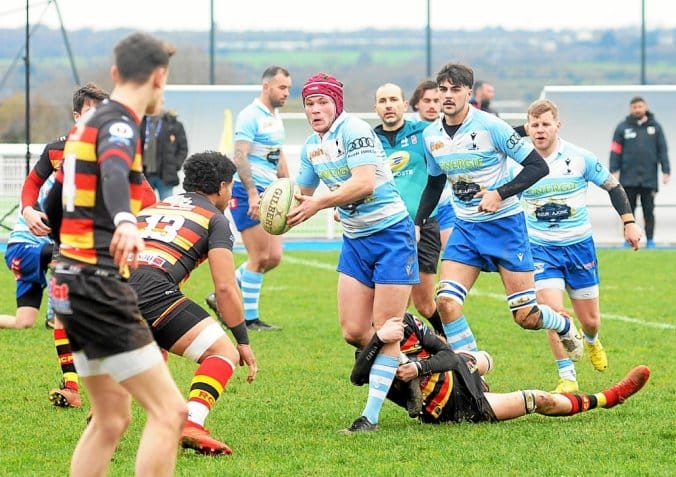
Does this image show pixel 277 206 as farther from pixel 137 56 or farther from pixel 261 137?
pixel 261 137

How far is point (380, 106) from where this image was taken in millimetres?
9469

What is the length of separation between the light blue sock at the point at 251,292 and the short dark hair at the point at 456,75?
4.29 meters

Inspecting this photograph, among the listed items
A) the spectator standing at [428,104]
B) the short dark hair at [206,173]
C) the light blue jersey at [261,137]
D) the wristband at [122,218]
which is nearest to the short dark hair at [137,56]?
the wristband at [122,218]

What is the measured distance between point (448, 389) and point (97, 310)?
2.86 metres

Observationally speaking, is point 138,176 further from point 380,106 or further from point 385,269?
point 380,106

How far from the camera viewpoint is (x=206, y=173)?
257 inches

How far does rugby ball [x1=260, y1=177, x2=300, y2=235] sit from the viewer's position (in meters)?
6.85

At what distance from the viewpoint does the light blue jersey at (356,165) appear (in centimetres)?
680

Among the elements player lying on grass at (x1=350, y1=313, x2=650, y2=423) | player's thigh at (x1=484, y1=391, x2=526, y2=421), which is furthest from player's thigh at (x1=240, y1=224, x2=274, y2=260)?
player's thigh at (x1=484, y1=391, x2=526, y2=421)

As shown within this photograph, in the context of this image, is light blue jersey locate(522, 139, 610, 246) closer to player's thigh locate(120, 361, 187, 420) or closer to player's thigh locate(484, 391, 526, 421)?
player's thigh locate(484, 391, 526, 421)

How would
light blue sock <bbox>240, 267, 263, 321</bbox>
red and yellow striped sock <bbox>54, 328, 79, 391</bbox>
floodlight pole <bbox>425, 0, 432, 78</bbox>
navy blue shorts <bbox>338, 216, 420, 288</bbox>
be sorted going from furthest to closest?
floodlight pole <bbox>425, 0, 432, 78</bbox>, light blue sock <bbox>240, 267, 263, 321</bbox>, red and yellow striped sock <bbox>54, 328, 79, 391</bbox>, navy blue shorts <bbox>338, 216, 420, 288</bbox>

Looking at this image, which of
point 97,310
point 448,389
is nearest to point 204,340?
point 448,389

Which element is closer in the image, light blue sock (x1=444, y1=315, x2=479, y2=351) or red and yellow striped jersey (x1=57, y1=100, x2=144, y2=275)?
red and yellow striped jersey (x1=57, y1=100, x2=144, y2=275)

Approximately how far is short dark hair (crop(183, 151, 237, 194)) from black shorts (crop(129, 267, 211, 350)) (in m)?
0.55
